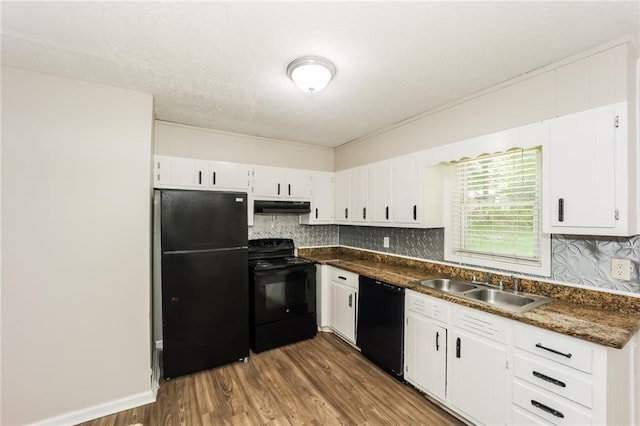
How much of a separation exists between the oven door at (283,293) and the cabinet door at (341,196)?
34.3 inches

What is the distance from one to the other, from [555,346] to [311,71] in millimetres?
2235

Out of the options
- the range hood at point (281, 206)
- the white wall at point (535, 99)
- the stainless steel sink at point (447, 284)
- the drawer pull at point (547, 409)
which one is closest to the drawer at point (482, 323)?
the drawer pull at point (547, 409)

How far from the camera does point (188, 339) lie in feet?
Result: 8.70

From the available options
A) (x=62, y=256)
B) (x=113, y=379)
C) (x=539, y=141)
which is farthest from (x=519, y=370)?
(x=62, y=256)

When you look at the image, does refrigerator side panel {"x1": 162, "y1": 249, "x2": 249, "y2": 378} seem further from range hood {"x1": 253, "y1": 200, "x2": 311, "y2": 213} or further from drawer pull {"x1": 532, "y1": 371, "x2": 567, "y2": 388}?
drawer pull {"x1": 532, "y1": 371, "x2": 567, "y2": 388}

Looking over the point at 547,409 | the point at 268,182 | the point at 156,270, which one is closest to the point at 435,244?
the point at 547,409

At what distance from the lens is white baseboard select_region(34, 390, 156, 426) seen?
6.81 ft

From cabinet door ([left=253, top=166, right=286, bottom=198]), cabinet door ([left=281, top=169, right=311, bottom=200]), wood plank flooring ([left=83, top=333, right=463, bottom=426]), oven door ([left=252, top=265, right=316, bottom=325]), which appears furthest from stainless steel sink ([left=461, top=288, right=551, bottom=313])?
cabinet door ([left=253, top=166, right=286, bottom=198])

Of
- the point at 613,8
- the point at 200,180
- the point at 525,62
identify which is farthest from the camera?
the point at 200,180

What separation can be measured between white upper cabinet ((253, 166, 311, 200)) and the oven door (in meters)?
0.99

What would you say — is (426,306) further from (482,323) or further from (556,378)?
(556,378)

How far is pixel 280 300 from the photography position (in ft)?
10.6

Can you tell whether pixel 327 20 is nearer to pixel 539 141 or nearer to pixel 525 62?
pixel 525 62

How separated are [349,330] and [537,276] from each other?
192cm
